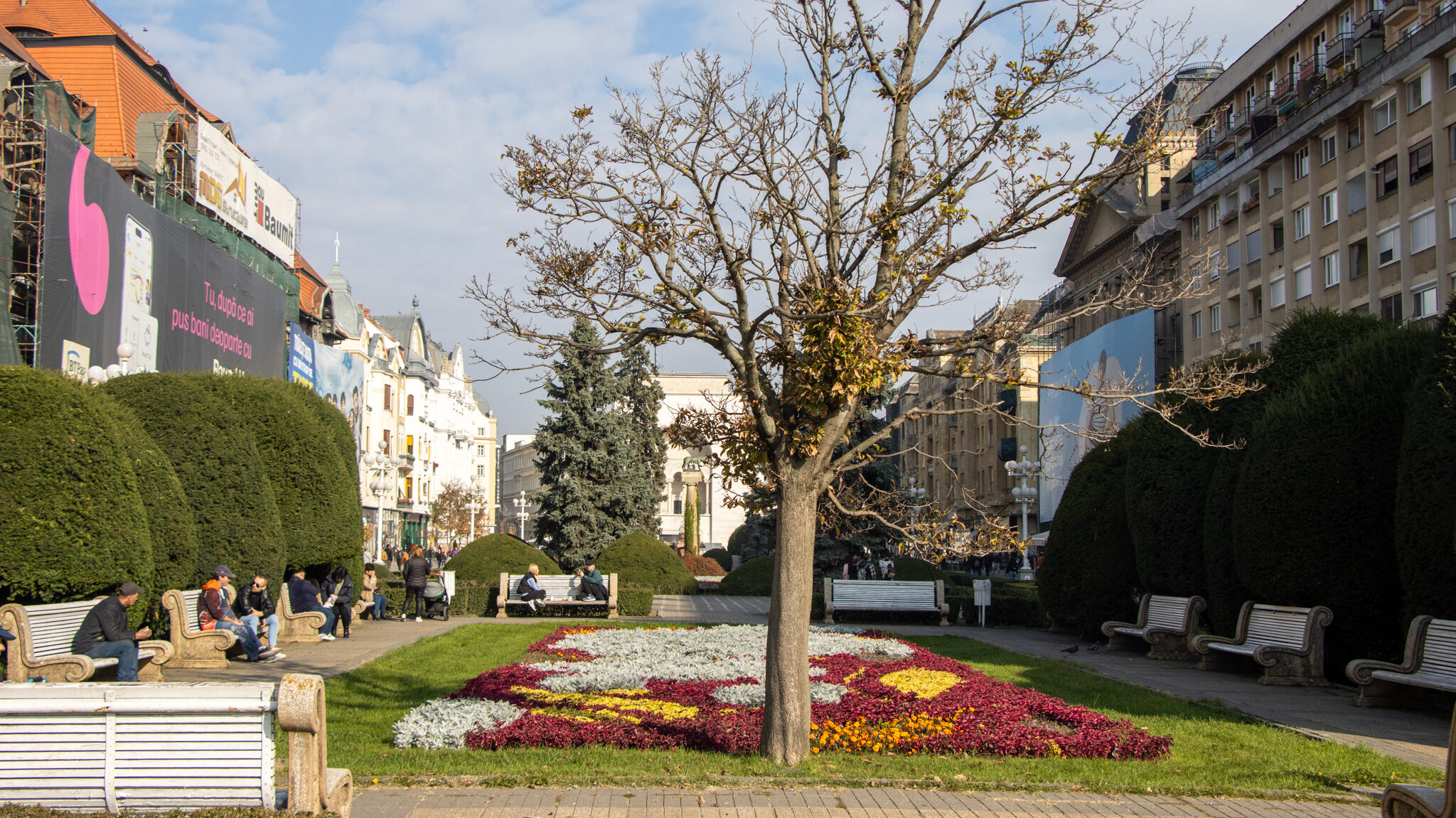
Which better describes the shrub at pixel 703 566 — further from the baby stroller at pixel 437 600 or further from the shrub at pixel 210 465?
the shrub at pixel 210 465

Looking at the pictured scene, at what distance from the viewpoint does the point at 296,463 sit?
60.6 feet

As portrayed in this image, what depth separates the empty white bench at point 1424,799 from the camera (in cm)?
526

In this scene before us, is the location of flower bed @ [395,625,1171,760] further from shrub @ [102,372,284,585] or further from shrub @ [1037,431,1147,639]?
shrub @ [1037,431,1147,639]

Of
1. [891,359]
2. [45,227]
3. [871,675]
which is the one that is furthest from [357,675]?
[45,227]

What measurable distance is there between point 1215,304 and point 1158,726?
132 ft

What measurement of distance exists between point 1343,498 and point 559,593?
16.0m

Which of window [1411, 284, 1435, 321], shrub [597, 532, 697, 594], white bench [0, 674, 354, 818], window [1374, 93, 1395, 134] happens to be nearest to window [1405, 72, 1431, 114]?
window [1374, 93, 1395, 134]

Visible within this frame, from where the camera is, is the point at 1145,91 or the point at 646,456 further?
the point at 646,456

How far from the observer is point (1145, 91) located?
766 cm

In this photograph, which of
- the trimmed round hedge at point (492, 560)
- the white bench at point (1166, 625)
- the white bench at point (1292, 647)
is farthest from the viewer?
the trimmed round hedge at point (492, 560)

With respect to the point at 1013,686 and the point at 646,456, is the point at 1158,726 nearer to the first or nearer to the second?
the point at 1013,686

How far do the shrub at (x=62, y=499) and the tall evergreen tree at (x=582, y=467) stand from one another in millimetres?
30242

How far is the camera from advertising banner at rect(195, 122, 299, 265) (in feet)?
118

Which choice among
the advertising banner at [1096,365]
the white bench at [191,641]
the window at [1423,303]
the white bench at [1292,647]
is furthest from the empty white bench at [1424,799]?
the window at [1423,303]
